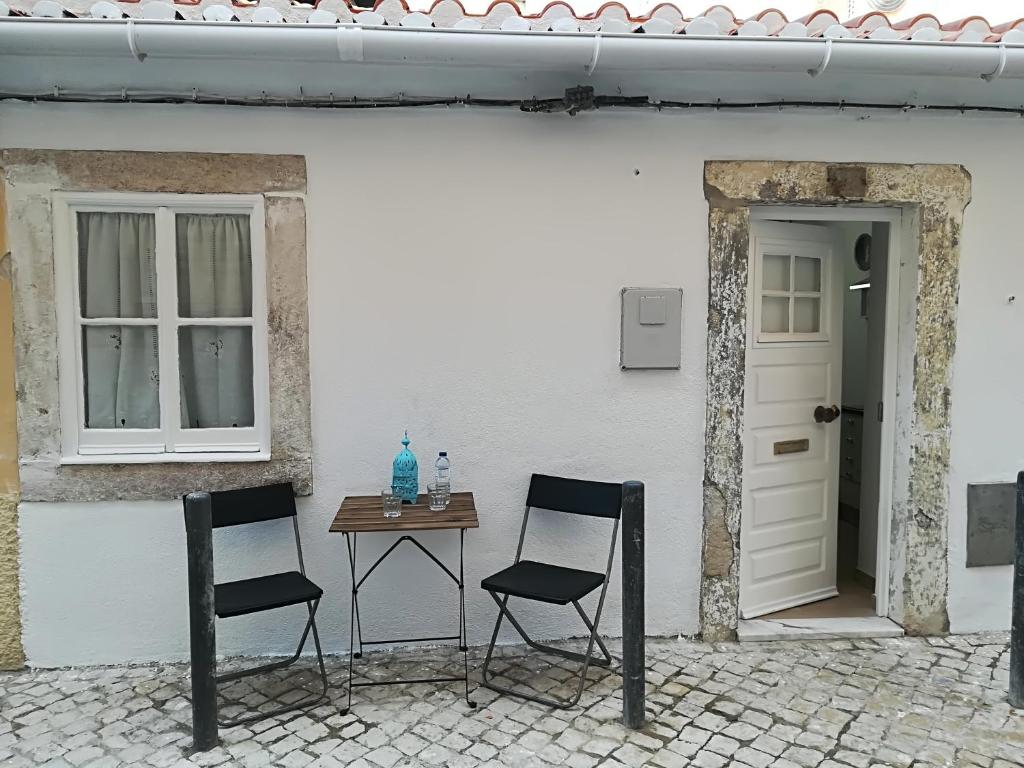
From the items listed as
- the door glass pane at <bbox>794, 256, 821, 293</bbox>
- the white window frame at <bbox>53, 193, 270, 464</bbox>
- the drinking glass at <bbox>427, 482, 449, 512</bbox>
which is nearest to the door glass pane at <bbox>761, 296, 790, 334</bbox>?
the door glass pane at <bbox>794, 256, 821, 293</bbox>

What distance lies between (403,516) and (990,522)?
139 inches

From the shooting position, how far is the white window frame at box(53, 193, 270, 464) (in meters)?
3.89

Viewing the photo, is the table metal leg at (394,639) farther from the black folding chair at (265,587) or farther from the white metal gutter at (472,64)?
the white metal gutter at (472,64)

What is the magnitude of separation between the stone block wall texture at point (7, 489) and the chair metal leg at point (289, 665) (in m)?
1.25

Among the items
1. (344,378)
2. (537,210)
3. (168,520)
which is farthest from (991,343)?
(168,520)

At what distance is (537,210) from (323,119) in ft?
4.12

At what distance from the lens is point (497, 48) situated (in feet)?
11.6

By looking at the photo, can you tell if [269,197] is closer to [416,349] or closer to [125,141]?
[125,141]

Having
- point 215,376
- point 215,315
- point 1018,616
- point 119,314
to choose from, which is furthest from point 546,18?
point 1018,616

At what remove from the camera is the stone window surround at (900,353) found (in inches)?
163

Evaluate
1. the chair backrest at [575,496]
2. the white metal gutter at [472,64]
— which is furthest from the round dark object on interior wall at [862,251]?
the chair backrest at [575,496]

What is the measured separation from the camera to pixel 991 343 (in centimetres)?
434

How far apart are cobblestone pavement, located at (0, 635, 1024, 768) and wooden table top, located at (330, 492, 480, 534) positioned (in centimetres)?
88

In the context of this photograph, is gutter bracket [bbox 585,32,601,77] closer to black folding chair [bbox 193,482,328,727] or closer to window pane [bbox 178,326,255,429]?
window pane [bbox 178,326,255,429]
